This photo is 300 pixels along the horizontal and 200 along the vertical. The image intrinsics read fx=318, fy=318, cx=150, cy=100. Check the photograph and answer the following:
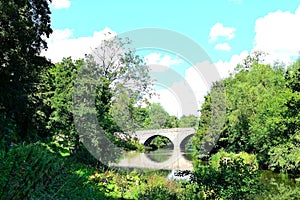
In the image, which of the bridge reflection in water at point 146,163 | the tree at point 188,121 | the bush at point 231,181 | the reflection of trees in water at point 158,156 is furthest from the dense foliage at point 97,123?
the tree at point 188,121

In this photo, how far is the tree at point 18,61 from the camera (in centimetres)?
967

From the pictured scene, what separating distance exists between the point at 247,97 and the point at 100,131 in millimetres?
16131

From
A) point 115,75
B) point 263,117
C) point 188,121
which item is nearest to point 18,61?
point 115,75

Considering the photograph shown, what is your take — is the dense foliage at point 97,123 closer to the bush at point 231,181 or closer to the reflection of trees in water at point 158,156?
the bush at point 231,181

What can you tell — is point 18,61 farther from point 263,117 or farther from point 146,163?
point 263,117

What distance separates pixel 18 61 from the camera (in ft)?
33.5

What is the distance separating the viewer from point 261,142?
22609mm

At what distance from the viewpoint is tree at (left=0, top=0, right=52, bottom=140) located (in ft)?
31.7

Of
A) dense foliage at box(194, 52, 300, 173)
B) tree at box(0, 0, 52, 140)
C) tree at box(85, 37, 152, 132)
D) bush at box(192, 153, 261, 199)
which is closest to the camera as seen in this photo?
bush at box(192, 153, 261, 199)

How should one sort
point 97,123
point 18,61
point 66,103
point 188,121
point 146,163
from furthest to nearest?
point 188,121, point 146,163, point 66,103, point 97,123, point 18,61

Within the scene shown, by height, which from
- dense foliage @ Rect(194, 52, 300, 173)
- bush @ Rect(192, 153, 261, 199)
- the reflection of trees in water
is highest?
dense foliage @ Rect(194, 52, 300, 173)

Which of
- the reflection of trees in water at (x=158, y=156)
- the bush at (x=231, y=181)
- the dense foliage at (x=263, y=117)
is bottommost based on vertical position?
the reflection of trees in water at (x=158, y=156)

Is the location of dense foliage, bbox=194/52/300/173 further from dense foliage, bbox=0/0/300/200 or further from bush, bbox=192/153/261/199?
bush, bbox=192/153/261/199

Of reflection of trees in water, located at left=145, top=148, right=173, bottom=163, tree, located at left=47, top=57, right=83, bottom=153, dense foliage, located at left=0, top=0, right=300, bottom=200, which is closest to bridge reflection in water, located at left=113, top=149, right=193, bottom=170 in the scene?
reflection of trees in water, located at left=145, top=148, right=173, bottom=163
